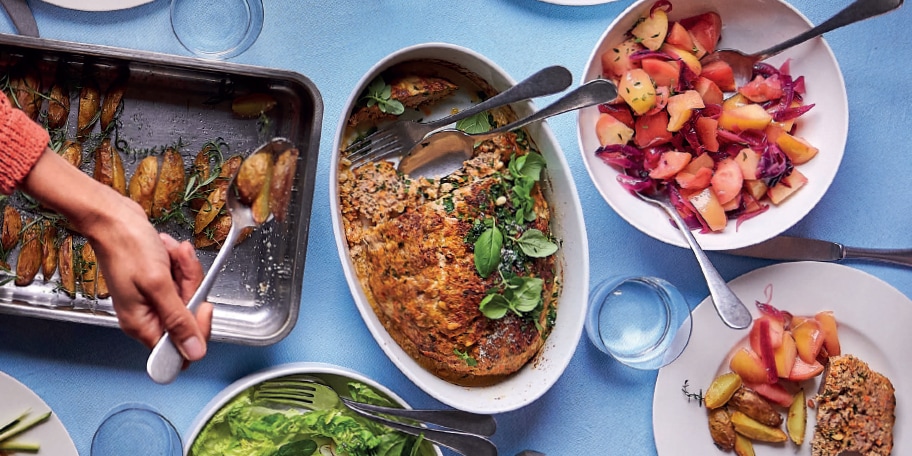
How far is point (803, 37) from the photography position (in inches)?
73.2

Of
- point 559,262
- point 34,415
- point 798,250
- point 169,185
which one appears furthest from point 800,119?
point 34,415

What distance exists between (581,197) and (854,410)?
0.89 meters

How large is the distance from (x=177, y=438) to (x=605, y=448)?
43.0 inches

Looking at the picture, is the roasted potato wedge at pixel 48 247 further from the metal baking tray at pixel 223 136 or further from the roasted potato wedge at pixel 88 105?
the roasted potato wedge at pixel 88 105

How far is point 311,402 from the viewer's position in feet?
6.22

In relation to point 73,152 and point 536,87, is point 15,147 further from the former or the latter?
point 536,87

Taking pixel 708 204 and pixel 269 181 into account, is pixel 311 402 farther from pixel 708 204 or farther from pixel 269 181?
pixel 708 204

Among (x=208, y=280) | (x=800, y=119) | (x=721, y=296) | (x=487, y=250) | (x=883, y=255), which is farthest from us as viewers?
(x=883, y=255)

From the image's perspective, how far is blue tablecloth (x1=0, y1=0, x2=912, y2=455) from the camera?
1938 mm

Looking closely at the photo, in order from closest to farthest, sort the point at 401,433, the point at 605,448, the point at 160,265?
the point at 160,265 < the point at 401,433 < the point at 605,448

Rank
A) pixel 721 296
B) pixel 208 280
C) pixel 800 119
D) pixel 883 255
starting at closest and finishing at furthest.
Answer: pixel 208 280 < pixel 721 296 < pixel 800 119 < pixel 883 255

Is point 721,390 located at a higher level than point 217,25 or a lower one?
lower

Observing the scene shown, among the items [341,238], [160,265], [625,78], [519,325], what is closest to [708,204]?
[625,78]

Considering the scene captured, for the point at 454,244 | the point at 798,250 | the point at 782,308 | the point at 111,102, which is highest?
the point at 111,102
